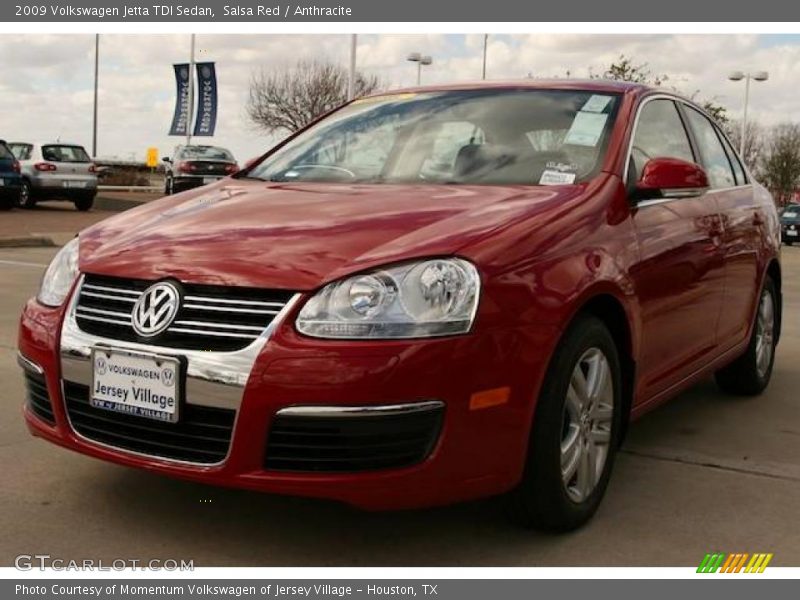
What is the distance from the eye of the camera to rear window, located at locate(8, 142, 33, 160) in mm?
20875

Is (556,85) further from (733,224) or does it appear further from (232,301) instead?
(232,301)

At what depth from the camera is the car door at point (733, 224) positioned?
4.50 m

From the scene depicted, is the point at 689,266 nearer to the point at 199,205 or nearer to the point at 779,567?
the point at 779,567

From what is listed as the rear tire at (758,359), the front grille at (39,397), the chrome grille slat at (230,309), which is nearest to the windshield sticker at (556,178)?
the chrome grille slat at (230,309)

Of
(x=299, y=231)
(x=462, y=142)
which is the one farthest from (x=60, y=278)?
(x=462, y=142)

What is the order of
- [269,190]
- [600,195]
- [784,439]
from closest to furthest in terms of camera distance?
A: [600,195] → [269,190] → [784,439]

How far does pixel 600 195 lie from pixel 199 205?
1437 millimetres

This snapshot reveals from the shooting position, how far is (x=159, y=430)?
286 cm

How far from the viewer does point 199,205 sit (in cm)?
354

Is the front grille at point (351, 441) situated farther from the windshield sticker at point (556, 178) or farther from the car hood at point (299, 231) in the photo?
the windshield sticker at point (556, 178)

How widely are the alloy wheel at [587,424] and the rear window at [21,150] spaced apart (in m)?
19.8

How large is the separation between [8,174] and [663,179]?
18103 mm

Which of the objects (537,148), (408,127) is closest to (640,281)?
(537,148)
